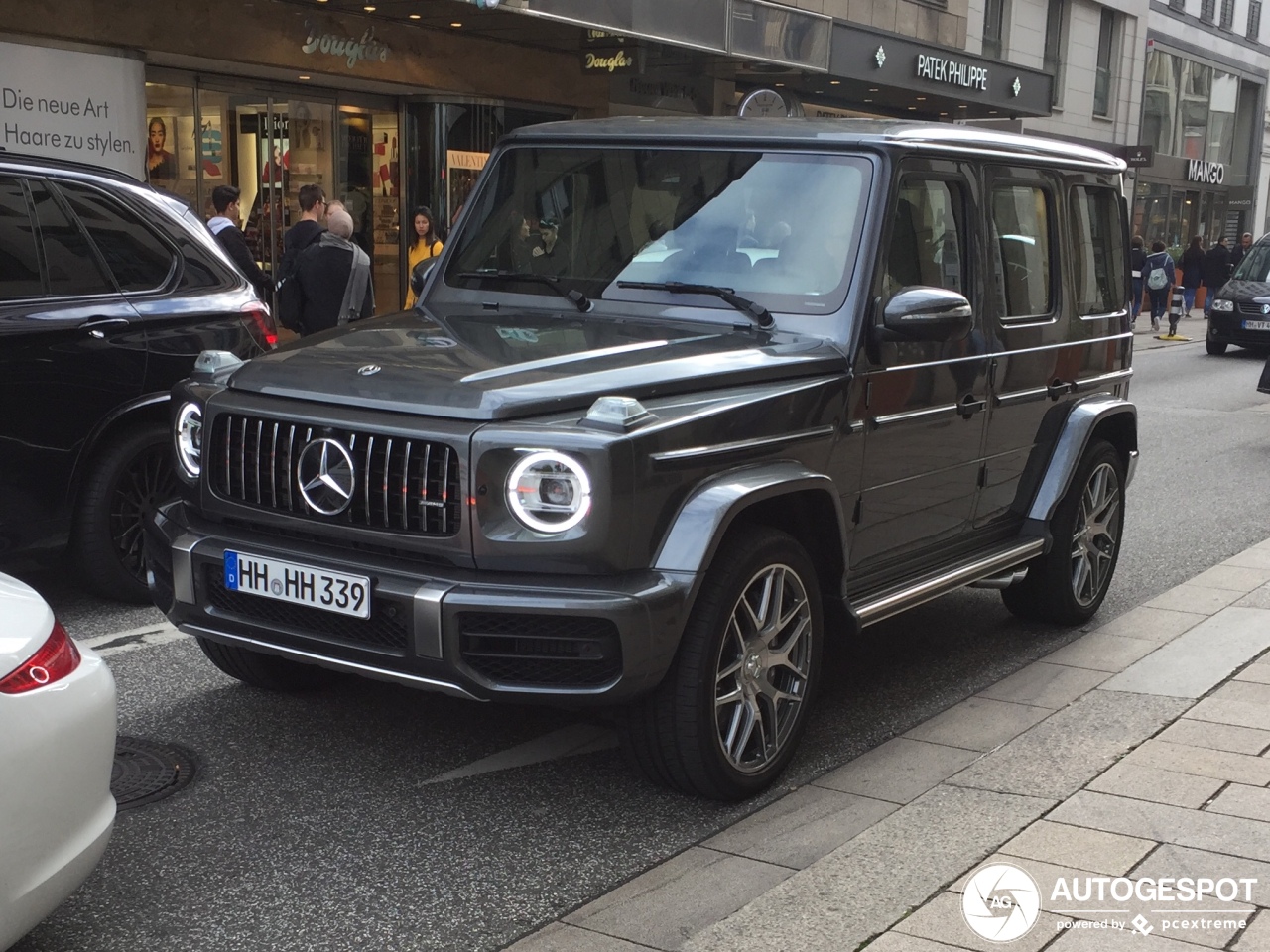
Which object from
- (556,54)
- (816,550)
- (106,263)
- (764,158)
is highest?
(556,54)

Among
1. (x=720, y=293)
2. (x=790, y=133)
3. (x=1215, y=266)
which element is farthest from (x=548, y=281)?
(x=1215, y=266)

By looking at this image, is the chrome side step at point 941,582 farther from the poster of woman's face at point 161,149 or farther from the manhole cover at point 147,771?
the poster of woman's face at point 161,149

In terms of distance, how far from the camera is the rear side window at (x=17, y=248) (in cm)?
603

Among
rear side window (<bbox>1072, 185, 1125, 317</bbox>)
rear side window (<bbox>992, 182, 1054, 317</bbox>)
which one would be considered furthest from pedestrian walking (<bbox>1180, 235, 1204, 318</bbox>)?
rear side window (<bbox>992, 182, 1054, 317</bbox>)

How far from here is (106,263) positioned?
643 cm

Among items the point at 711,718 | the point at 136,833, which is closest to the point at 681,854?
the point at 711,718

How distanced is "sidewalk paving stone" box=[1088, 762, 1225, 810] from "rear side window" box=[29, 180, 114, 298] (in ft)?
14.6

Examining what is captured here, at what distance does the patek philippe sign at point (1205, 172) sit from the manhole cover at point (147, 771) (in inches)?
1669

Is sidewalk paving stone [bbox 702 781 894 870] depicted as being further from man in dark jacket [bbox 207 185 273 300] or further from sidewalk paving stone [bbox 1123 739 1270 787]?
man in dark jacket [bbox 207 185 273 300]

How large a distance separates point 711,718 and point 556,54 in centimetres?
1748

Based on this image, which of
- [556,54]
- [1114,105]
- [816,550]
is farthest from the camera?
[1114,105]

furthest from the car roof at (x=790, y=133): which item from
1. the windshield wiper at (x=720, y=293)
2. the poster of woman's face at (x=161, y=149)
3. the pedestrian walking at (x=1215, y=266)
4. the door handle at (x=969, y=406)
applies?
the pedestrian walking at (x=1215, y=266)

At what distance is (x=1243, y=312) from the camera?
22547mm

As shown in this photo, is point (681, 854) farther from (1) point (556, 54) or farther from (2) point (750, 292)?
(1) point (556, 54)
